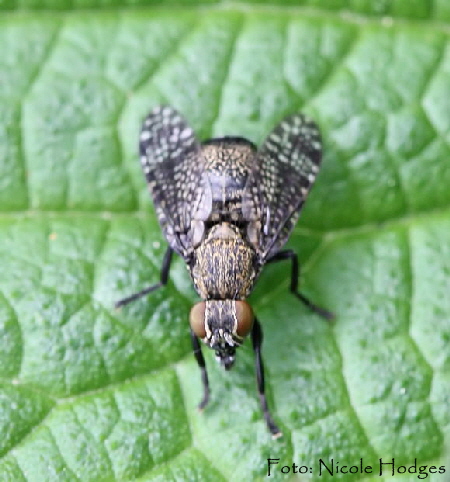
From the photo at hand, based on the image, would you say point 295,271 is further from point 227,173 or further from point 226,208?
point 227,173

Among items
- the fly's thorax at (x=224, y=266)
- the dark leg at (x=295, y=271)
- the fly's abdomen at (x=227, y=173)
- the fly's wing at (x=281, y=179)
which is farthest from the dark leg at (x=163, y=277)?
the dark leg at (x=295, y=271)

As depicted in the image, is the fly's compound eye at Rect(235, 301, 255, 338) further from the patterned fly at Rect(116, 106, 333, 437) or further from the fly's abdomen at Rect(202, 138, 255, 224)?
the fly's abdomen at Rect(202, 138, 255, 224)

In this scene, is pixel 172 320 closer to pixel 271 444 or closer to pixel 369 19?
pixel 271 444

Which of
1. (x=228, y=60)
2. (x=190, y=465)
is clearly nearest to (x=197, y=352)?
(x=190, y=465)

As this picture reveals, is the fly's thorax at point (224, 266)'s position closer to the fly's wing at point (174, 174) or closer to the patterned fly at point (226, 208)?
the patterned fly at point (226, 208)

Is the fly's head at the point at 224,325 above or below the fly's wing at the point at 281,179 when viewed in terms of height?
below

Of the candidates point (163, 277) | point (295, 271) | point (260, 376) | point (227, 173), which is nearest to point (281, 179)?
point (227, 173)
